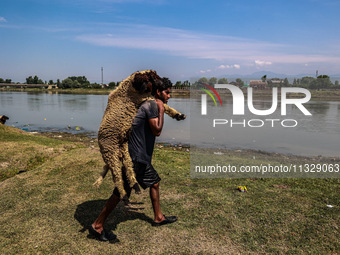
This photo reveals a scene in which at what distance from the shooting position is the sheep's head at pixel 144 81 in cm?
327

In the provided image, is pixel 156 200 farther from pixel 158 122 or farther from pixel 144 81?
pixel 144 81

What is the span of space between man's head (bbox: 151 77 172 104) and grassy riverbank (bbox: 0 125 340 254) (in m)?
1.88

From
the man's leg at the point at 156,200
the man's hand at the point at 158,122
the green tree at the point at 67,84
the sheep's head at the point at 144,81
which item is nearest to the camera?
the sheep's head at the point at 144,81

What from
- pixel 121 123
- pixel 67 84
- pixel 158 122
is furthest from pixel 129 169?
pixel 67 84

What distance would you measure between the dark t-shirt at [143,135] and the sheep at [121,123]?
0.08 meters

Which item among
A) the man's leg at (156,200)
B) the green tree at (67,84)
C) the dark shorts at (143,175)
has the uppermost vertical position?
the green tree at (67,84)

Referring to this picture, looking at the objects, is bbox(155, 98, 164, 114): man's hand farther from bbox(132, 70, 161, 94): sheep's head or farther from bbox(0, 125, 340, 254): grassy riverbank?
bbox(0, 125, 340, 254): grassy riverbank

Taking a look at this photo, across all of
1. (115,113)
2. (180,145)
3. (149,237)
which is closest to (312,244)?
(149,237)

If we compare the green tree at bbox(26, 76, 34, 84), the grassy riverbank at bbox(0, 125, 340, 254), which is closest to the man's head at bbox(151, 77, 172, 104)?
the grassy riverbank at bbox(0, 125, 340, 254)

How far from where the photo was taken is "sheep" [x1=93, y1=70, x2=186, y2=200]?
3.31 metres

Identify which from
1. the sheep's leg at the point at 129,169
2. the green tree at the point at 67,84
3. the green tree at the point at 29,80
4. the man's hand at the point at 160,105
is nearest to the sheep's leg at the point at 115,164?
the sheep's leg at the point at 129,169

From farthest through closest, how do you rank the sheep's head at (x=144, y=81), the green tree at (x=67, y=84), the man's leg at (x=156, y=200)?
the green tree at (x=67, y=84)
the man's leg at (x=156, y=200)
the sheep's head at (x=144, y=81)

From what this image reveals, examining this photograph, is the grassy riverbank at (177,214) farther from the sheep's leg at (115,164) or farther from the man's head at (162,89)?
the man's head at (162,89)

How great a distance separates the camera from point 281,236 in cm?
366
